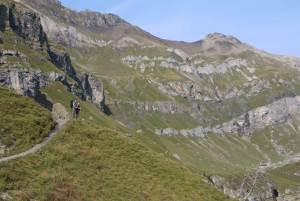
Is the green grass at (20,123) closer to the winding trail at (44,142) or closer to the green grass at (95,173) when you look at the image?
the winding trail at (44,142)

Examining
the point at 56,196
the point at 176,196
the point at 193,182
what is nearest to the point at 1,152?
the point at 56,196

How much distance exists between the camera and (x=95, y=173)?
29250 mm

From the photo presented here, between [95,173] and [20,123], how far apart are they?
965 centimetres

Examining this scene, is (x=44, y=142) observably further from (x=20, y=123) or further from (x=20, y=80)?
(x=20, y=80)

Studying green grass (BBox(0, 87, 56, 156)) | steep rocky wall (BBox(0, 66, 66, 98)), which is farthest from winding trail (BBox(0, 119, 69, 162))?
steep rocky wall (BBox(0, 66, 66, 98))

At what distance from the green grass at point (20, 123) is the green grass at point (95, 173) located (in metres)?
1.99

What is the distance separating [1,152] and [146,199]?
45.4 ft

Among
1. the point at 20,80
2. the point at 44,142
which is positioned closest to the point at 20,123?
the point at 44,142

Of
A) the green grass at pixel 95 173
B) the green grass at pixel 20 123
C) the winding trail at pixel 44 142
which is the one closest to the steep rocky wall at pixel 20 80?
the green grass at pixel 20 123

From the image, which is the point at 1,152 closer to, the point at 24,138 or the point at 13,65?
the point at 24,138

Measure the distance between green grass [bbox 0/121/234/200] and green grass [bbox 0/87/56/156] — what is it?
1990 millimetres

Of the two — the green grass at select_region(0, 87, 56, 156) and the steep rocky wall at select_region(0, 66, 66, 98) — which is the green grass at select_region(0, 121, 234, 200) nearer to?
the green grass at select_region(0, 87, 56, 156)

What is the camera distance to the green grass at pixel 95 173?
24.9 meters

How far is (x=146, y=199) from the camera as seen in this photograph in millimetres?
28672
